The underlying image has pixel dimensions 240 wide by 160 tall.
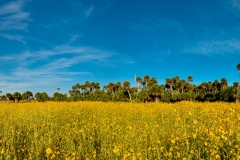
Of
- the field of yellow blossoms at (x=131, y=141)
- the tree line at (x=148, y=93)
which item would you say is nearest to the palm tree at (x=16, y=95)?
the tree line at (x=148, y=93)

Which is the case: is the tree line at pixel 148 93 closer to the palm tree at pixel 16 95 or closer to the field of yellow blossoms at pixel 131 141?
the palm tree at pixel 16 95

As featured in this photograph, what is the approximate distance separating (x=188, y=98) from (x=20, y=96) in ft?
239

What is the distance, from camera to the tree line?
55.6 m

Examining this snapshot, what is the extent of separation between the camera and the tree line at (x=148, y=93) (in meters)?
55.6

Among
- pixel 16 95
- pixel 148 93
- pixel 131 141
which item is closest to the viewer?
pixel 131 141

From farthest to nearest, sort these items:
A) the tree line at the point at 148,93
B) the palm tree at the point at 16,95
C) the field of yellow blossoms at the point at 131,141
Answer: the palm tree at the point at 16,95
the tree line at the point at 148,93
the field of yellow blossoms at the point at 131,141

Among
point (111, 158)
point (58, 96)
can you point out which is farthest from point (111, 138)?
point (58, 96)

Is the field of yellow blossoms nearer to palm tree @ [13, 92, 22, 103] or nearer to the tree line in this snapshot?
the tree line

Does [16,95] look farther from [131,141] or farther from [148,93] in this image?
[131,141]

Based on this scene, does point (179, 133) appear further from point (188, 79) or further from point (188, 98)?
point (188, 79)

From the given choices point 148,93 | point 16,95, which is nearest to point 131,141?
point 148,93

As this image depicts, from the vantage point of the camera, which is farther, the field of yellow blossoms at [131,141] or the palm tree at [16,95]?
the palm tree at [16,95]

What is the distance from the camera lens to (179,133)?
5.16 meters

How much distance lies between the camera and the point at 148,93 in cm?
5975
